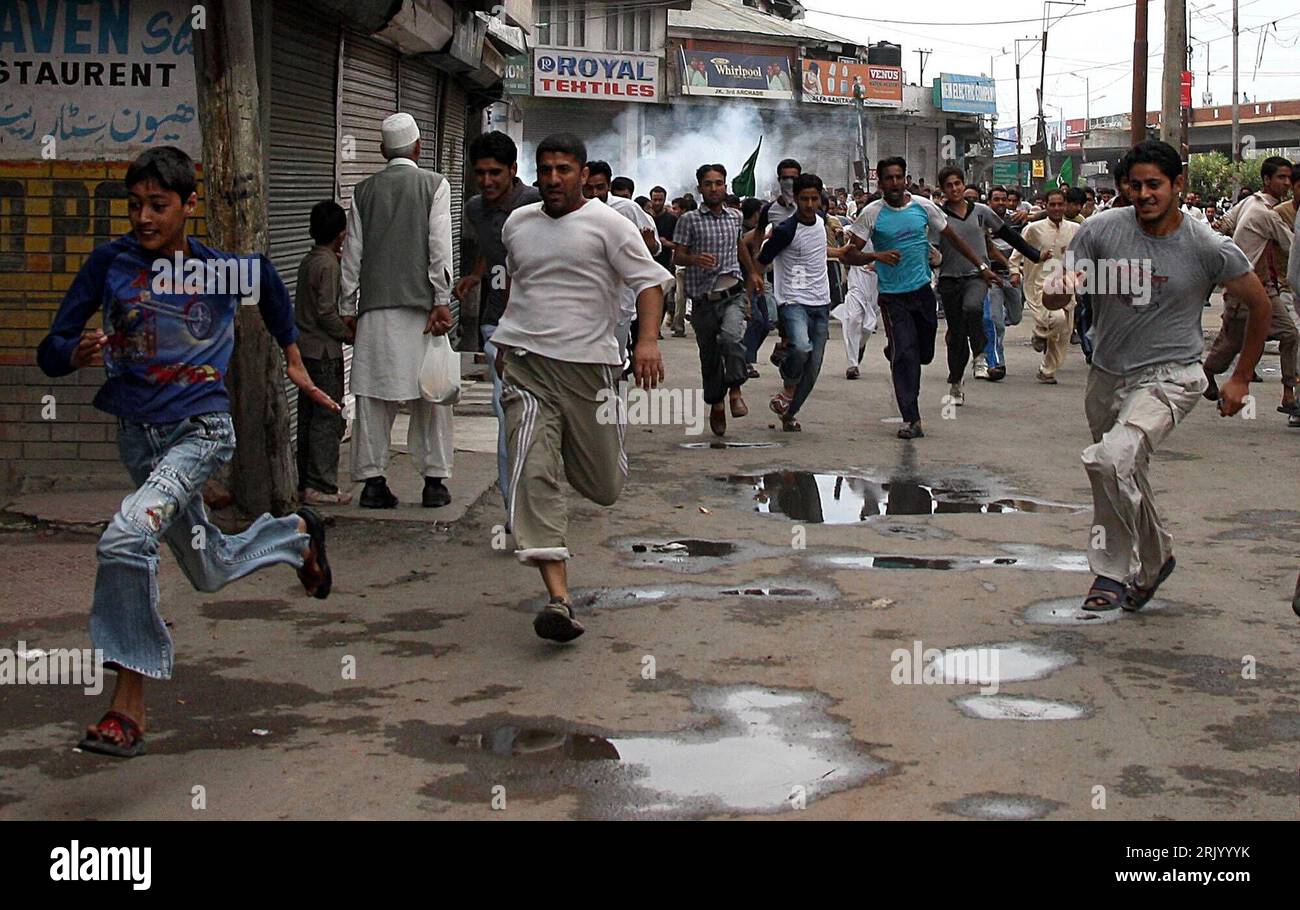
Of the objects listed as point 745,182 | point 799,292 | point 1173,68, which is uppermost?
point 1173,68

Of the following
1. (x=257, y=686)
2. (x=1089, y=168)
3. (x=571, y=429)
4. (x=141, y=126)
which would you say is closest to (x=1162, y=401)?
(x=571, y=429)

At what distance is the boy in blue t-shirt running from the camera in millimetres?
Result: 4797

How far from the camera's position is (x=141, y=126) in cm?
863

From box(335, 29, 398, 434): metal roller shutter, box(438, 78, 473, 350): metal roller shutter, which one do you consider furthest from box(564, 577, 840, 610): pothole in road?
box(438, 78, 473, 350): metal roller shutter

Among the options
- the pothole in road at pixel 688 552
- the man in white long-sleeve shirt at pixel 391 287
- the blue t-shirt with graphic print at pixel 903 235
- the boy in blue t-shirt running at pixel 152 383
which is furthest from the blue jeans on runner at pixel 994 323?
the boy in blue t-shirt running at pixel 152 383

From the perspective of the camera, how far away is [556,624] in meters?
6.12

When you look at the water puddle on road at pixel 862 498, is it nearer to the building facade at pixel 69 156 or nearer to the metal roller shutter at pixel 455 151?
the building facade at pixel 69 156

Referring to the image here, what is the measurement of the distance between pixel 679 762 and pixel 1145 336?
9.84 ft

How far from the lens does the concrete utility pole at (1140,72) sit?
2628cm

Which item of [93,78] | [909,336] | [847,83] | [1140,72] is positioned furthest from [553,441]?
[847,83]

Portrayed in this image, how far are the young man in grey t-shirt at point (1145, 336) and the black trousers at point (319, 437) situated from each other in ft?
12.7

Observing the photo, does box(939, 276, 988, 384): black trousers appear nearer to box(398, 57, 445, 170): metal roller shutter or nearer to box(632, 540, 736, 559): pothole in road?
box(398, 57, 445, 170): metal roller shutter

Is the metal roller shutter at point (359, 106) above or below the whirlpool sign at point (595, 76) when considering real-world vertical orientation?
below

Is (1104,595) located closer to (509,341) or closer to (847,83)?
(509,341)
